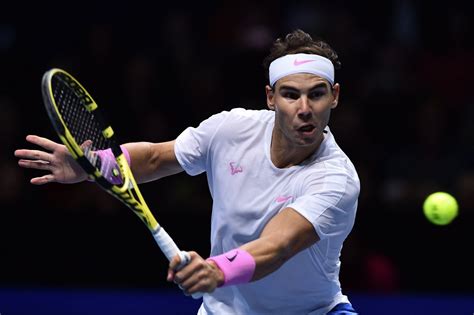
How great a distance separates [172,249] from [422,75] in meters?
5.61

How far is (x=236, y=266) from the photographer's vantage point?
4285 millimetres

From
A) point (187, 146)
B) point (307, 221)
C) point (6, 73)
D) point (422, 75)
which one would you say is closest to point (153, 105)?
point (6, 73)

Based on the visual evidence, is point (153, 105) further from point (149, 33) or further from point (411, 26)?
point (411, 26)

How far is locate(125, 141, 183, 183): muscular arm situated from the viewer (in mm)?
5277

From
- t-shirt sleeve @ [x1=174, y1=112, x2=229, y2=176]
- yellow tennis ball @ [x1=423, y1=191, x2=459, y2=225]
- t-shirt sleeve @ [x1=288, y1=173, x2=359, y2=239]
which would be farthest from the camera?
yellow tennis ball @ [x1=423, y1=191, x2=459, y2=225]

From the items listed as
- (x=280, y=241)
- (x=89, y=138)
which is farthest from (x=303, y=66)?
(x=89, y=138)

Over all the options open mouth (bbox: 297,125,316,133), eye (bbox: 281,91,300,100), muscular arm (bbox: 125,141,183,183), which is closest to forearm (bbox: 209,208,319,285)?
open mouth (bbox: 297,125,316,133)

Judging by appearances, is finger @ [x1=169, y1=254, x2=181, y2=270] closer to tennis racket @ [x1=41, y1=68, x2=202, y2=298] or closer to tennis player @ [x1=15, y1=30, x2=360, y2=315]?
tennis racket @ [x1=41, y1=68, x2=202, y2=298]

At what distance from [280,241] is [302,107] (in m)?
0.67

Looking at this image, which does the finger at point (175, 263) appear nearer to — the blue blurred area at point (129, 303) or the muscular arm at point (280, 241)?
the muscular arm at point (280, 241)

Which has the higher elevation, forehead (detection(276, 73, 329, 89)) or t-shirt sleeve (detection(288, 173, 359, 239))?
forehead (detection(276, 73, 329, 89))

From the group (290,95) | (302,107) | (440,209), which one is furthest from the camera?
(440,209)

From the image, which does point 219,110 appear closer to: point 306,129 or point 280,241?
point 306,129

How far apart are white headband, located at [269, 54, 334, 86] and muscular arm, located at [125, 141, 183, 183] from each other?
70 cm
